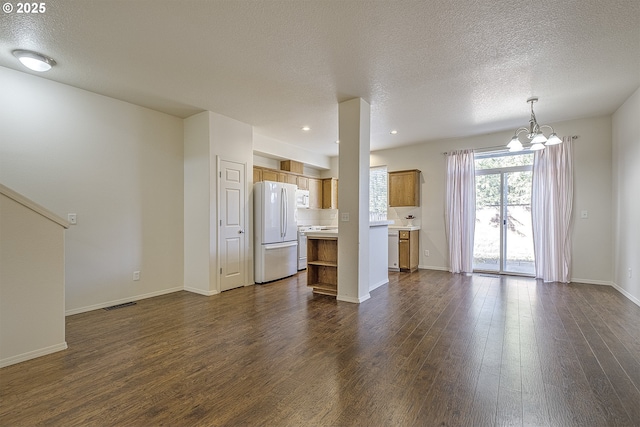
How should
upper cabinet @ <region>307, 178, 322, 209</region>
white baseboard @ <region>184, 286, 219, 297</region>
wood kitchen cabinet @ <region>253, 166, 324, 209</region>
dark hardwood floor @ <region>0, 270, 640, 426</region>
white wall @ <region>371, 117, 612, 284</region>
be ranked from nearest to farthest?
dark hardwood floor @ <region>0, 270, 640, 426</region>, white baseboard @ <region>184, 286, 219, 297</region>, white wall @ <region>371, 117, 612, 284</region>, wood kitchen cabinet @ <region>253, 166, 324, 209</region>, upper cabinet @ <region>307, 178, 322, 209</region>

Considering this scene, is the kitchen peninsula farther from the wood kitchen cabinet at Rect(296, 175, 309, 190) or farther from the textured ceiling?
the wood kitchen cabinet at Rect(296, 175, 309, 190)

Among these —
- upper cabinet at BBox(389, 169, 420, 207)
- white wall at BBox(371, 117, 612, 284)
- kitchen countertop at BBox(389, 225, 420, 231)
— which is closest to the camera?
white wall at BBox(371, 117, 612, 284)

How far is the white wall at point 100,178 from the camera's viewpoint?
3.21 metres

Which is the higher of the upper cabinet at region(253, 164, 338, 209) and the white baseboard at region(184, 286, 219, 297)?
the upper cabinet at region(253, 164, 338, 209)

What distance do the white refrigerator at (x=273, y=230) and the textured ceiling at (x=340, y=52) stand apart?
1.41m

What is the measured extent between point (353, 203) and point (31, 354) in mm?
3464

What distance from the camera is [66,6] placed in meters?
2.22

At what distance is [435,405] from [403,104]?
144 inches

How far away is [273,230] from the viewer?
522cm

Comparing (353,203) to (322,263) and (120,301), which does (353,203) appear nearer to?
(322,263)

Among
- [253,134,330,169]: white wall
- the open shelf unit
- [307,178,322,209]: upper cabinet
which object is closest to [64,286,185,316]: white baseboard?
the open shelf unit

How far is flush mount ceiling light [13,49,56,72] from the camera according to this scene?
109 inches

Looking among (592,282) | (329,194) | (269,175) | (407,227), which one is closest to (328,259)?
(269,175)

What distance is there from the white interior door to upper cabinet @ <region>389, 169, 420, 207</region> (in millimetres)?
3352
